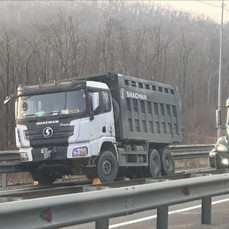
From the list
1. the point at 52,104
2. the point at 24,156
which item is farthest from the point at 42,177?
the point at 52,104

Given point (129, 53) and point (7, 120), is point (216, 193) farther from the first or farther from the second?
point (129, 53)

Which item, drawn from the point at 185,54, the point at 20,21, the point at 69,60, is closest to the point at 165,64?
the point at 185,54

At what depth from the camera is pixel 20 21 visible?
31906mm

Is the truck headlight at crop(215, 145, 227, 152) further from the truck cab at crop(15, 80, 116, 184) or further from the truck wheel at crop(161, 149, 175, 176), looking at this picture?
the truck cab at crop(15, 80, 116, 184)

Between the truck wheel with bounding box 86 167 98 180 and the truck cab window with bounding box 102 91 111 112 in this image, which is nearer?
the truck wheel with bounding box 86 167 98 180

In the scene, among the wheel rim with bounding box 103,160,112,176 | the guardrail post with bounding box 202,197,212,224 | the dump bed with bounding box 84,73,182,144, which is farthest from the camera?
the dump bed with bounding box 84,73,182,144

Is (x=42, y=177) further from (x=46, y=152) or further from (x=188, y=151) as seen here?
(x=188, y=151)

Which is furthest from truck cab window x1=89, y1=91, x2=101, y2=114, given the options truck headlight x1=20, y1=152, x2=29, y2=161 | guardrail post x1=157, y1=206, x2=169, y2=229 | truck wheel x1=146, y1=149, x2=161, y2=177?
guardrail post x1=157, y1=206, x2=169, y2=229

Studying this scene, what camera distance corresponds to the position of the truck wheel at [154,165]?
14.6 metres

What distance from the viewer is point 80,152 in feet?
37.7

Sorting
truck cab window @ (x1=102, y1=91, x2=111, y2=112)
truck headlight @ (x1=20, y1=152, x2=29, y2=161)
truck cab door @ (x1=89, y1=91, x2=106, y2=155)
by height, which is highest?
truck cab window @ (x1=102, y1=91, x2=111, y2=112)

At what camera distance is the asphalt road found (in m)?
6.77

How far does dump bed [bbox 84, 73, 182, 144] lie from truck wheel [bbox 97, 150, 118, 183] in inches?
35.7

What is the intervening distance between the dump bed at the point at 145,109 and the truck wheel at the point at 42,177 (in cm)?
237
